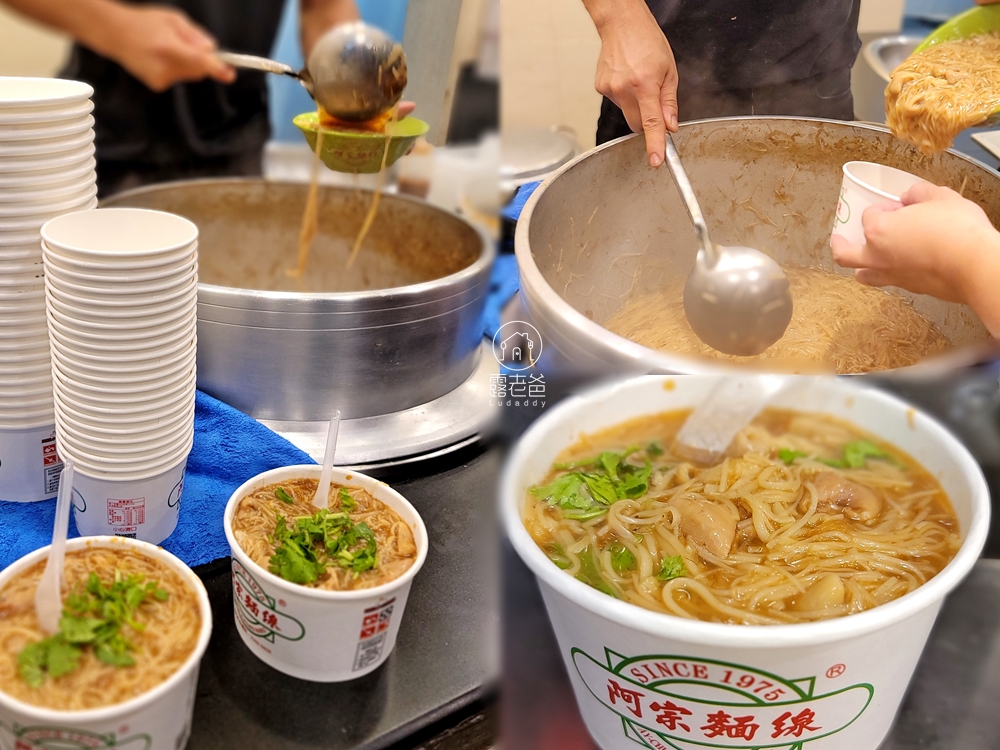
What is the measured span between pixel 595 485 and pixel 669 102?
395 millimetres

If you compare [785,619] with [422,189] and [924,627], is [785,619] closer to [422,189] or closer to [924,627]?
[924,627]

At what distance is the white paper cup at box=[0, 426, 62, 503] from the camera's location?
1.02m

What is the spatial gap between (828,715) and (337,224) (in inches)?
49.9

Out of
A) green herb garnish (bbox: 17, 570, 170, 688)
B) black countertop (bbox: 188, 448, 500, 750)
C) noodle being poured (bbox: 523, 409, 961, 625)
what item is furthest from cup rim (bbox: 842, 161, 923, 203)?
green herb garnish (bbox: 17, 570, 170, 688)

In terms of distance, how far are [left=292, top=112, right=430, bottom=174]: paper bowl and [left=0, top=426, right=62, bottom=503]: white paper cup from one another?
496 mm

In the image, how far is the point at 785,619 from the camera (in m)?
0.73

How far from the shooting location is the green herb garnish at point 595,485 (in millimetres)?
822

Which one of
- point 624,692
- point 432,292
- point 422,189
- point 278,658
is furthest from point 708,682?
point 422,189

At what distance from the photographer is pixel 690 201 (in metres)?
0.82

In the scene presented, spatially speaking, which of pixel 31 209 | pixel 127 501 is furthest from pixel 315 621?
pixel 31 209

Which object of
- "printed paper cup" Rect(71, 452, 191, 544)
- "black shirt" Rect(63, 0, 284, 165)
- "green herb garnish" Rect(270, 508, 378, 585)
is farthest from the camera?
"black shirt" Rect(63, 0, 284, 165)

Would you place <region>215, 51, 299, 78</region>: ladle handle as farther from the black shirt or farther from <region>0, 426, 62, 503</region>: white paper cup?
<region>0, 426, 62, 503</region>: white paper cup

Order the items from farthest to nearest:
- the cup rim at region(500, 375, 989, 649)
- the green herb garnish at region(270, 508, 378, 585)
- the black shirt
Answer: the black shirt
the green herb garnish at region(270, 508, 378, 585)
the cup rim at region(500, 375, 989, 649)

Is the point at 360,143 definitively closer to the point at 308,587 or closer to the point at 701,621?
the point at 308,587
